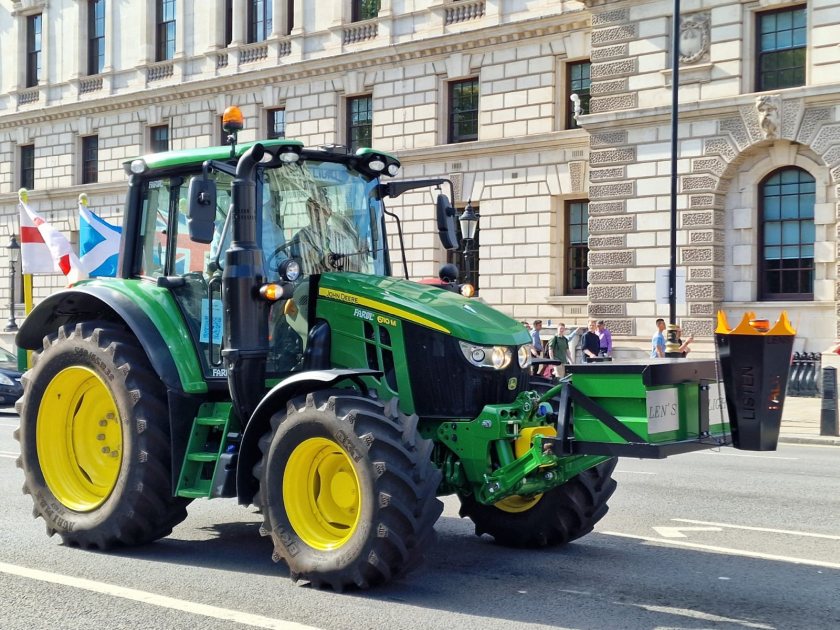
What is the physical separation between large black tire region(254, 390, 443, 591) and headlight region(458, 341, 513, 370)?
2.38 ft

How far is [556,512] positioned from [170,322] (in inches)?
120

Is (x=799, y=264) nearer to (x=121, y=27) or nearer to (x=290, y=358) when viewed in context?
(x=290, y=358)

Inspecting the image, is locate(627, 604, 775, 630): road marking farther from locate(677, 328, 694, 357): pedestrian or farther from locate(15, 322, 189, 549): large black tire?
locate(677, 328, 694, 357): pedestrian

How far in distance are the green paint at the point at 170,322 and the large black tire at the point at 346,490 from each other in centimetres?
105

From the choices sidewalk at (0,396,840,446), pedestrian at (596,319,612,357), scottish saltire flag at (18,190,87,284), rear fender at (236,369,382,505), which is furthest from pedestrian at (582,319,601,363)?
rear fender at (236,369,382,505)

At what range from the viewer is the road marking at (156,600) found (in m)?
5.85

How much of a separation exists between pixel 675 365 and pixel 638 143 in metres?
21.5

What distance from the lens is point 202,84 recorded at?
37.7m

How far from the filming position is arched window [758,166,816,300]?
25500 millimetres

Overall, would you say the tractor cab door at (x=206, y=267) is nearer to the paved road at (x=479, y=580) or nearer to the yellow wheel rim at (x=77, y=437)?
the yellow wheel rim at (x=77, y=437)

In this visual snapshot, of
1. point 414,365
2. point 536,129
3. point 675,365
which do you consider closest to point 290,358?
point 414,365

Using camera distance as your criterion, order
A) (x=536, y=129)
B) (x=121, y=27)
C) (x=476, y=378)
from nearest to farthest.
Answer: (x=476, y=378)
(x=536, y=129)
(x=121, y=27)

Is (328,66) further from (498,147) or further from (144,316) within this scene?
(144,316)

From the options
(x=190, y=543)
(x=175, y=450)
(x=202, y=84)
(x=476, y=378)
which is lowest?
(x=190, y=543)
